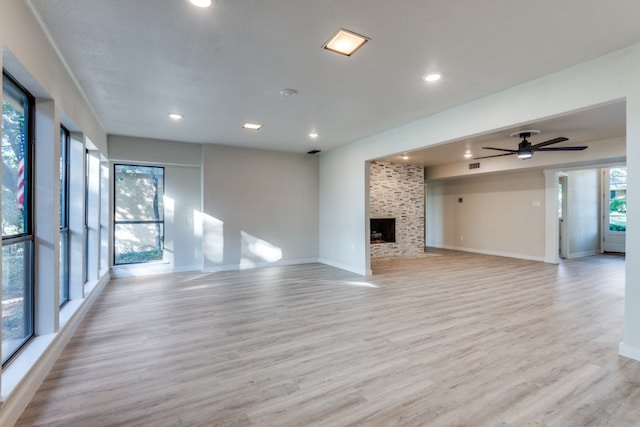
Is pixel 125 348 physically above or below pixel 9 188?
below

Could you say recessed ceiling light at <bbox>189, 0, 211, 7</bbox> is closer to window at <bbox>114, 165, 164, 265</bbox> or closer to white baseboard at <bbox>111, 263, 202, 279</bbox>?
window at <bbox>114, 165, 164, 265</bbox>

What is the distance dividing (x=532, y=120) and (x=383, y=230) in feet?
19.3

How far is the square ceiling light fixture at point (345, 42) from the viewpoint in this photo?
96.3 inches

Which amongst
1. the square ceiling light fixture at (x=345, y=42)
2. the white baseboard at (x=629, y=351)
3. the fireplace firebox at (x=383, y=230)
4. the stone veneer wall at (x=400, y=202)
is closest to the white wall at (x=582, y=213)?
the stone veneer wall at (x=400, y=202)

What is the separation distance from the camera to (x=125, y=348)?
2902 mm

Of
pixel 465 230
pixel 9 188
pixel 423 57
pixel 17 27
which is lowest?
pixel 465 230

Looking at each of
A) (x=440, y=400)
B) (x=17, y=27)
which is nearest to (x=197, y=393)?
(x=440, y=400)

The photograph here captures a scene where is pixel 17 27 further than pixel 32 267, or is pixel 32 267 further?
pixel 32 267

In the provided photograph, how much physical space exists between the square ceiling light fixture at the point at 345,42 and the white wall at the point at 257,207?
455cm

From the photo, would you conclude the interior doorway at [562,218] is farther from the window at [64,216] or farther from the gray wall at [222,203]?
the window at [64,216]

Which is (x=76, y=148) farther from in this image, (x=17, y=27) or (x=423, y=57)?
(x=423, y=57)

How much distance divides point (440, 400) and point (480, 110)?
3.34m

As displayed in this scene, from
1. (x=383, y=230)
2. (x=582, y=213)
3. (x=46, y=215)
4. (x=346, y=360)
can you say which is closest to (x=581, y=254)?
(x=582, y=213)

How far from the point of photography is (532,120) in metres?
3.30
